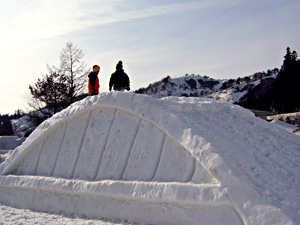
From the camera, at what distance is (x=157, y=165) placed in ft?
17.3

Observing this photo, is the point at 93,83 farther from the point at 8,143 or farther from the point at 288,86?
the point at 288,86

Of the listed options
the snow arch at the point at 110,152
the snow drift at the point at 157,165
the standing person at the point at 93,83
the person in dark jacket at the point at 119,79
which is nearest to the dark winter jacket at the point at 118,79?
the person in dark jacket at the point at 119,79

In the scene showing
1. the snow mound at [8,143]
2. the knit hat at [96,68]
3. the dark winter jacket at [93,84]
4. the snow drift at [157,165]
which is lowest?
the snow mound at [8,143]

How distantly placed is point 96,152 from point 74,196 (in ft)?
2.87

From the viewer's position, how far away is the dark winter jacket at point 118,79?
27.9ft

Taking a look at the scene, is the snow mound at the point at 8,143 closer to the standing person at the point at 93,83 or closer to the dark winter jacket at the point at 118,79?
the standing person at the point at 93,83

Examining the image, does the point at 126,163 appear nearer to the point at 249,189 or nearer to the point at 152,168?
the point at 152,168

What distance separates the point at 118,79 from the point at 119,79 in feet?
0.09

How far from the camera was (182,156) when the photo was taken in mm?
5016

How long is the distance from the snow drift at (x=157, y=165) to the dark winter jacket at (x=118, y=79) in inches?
67.9

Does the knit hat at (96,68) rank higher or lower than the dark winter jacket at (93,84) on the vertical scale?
higher

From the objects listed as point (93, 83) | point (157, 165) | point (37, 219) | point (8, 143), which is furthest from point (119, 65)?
point (8, 143)

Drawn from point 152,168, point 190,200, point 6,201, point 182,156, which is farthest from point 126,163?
point 6,201

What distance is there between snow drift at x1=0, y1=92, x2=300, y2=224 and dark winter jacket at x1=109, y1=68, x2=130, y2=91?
172 cm
